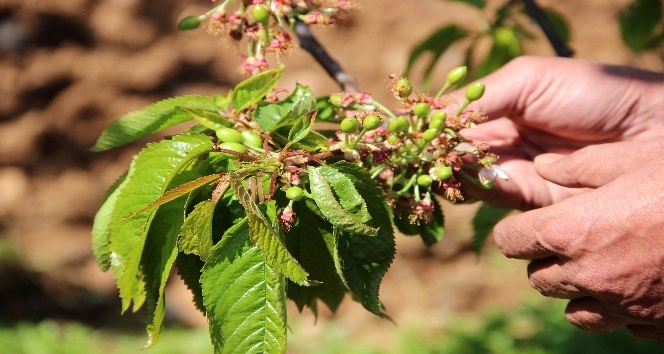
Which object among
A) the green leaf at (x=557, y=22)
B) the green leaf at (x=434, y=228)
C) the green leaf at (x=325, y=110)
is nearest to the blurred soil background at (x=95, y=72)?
the green leaf at (x=557, y=22)

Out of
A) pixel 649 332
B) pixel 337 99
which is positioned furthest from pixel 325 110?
pixel 649 332

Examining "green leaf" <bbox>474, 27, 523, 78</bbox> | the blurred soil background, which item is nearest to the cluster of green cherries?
"green leaf" <bbox>474, 27, 523, 78</bbox>

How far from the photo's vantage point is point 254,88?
1316 mm

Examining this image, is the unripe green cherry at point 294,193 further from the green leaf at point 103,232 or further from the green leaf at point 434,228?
the green leaf at point 434,228

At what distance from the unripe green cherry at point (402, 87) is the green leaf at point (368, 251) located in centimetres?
19

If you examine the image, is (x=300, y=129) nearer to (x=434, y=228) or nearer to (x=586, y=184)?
(x=434, y=228)

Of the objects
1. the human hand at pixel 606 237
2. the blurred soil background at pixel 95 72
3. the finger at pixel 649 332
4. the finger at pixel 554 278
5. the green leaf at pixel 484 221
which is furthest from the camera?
Result: the blurred soil background at pixel 95 72

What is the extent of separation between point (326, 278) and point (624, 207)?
599mm

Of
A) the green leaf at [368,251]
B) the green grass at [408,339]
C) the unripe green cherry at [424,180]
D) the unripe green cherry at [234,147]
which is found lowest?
the green grass at [408,339]

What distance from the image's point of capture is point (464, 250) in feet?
14.8

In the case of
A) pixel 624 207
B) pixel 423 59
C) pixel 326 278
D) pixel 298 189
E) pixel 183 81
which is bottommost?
pixel 183 81

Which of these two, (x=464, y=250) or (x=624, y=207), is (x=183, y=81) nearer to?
(x=464, y=250)

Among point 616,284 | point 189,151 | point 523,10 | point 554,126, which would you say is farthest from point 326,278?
point 523,10

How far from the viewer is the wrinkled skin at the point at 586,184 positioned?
4.71 ft
